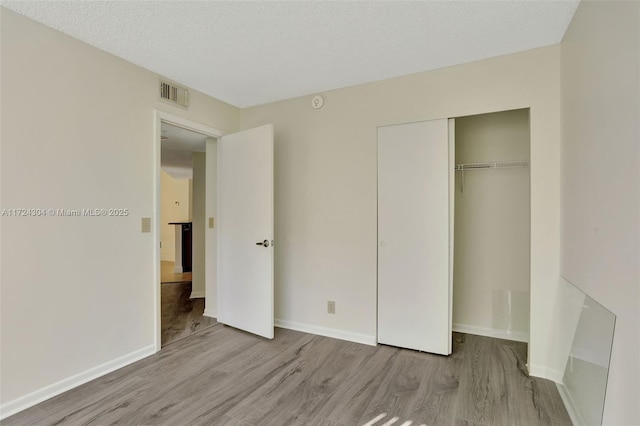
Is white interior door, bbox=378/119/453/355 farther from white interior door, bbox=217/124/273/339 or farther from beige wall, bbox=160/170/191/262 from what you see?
beige wall, bbox=160/170/191/262

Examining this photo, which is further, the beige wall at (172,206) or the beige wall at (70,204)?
the beige wall at (172,206)

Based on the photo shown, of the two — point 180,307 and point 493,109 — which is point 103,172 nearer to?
point 180,307

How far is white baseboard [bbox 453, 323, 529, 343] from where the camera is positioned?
3.03m

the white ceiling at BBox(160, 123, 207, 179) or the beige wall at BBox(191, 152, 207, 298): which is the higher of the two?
the white ceiling at BBox(160, 123, 207, 179)

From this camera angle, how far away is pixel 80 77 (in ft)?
7.53

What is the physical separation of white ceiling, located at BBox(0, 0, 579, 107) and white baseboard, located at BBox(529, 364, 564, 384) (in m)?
2.36

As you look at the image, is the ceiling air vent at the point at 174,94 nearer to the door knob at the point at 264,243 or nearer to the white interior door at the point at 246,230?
the white interior door at the point at 246,230

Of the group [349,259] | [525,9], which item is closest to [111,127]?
[349,259]

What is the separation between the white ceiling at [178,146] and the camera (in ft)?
11.7

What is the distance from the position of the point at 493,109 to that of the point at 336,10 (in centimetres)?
147

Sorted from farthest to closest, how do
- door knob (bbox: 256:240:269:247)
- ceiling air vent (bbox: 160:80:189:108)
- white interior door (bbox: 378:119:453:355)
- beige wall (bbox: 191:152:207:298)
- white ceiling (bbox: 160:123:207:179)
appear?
beige wall (bbox: 191:152:207:298), white ceiling (bbox: 160:123:207:179), door knob (bbox: 256:240:269:247), ceiling air vent (bbox: 160:80:189:108), white interior door (bbox: 378:119:453:355)

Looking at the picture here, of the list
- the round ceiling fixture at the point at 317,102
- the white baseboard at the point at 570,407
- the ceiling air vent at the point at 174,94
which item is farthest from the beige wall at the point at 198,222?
the white baseboard at the point at 570,407

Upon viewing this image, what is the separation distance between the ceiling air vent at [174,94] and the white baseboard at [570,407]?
3708 mm

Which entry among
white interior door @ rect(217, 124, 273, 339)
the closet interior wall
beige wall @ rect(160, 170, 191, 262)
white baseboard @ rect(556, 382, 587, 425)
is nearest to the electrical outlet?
white interior door @ rect(217, 124, 273, 339)
